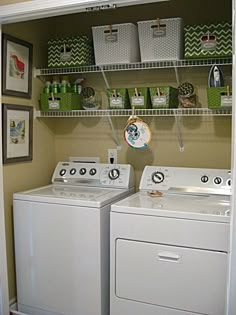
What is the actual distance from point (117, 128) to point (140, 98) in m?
0.44

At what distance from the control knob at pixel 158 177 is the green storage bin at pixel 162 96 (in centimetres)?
51

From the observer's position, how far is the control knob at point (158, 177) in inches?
103

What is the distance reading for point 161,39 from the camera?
245 cm

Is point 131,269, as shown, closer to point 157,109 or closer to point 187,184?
point 187,184

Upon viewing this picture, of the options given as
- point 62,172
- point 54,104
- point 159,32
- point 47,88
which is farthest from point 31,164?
point 159,32

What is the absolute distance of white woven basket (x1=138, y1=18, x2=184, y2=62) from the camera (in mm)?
2422

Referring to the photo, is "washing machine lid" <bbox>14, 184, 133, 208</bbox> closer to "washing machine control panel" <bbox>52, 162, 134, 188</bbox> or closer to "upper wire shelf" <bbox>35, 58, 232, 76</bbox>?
"washing machine control panel" <bbox>52, 162, 134, 188</bbox>

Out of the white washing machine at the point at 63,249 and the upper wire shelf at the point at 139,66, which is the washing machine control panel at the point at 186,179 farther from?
the upper wire shelf at the point at 139,66

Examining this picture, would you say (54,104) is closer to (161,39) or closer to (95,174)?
(95,174)

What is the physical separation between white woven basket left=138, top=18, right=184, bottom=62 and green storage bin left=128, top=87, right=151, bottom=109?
226 millimetres

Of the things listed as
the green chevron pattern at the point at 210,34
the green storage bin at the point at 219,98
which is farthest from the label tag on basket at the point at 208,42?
the green storage bin at the point at 219,98

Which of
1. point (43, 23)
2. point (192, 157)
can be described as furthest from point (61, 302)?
point (43, 23)

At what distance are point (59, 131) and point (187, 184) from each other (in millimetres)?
1291

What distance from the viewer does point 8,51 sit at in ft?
8.29
